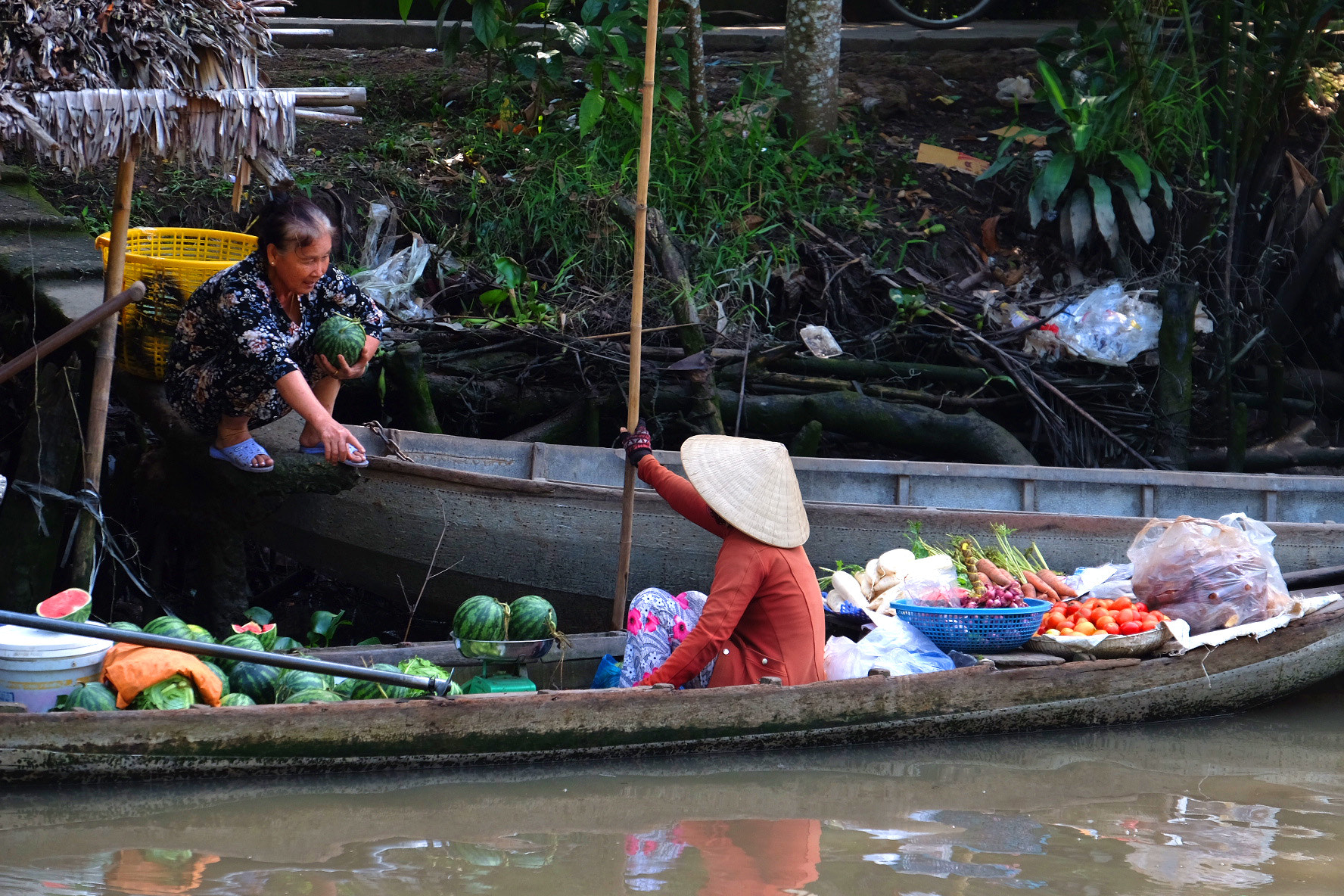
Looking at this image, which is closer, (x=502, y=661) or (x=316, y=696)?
(x=316, y=696)

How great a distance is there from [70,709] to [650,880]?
1708 millimetres

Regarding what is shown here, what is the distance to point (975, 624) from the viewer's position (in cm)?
427

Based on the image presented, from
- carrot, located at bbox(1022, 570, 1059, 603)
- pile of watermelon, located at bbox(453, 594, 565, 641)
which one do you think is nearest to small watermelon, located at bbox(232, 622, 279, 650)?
pile of watermelon, located at bbox(453, 594, 565, 641)

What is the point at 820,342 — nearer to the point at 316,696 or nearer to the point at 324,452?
the point at 324,452

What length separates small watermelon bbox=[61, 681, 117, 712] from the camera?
11.2 feet

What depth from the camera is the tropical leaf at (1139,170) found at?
6.74 meters

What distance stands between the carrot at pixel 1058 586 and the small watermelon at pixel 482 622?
2083mm

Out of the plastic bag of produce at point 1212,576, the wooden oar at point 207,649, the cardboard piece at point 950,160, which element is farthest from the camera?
the cardboard piece at point 950,160

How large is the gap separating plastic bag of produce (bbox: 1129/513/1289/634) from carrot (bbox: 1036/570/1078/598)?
270 mm

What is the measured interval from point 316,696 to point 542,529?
129 centimetres

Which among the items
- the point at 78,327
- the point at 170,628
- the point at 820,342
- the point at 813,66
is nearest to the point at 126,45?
the point at 78,327

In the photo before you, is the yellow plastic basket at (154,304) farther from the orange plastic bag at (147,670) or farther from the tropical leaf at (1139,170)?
the tropical leaf at (1139,170)

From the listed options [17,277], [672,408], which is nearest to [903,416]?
[672,408]

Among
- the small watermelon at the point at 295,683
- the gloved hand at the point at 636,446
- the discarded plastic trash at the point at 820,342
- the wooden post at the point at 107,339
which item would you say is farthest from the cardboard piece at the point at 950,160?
the small watermelon at the point at 295,683
